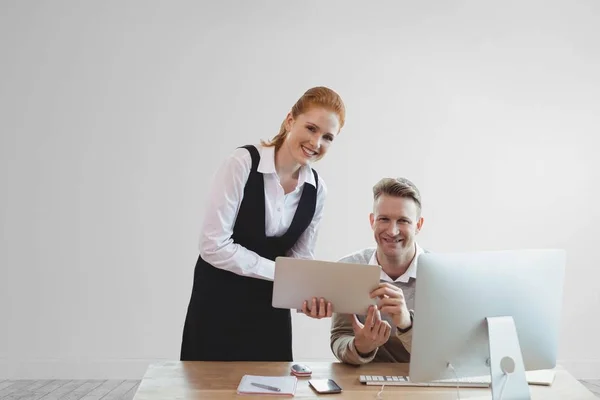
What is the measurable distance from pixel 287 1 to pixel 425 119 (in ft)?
3.94

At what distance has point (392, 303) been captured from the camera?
1.75m

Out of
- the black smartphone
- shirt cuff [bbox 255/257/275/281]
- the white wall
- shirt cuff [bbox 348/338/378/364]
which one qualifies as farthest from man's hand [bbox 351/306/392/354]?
the white wall

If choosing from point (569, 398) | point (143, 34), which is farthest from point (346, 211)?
point (569, 398)

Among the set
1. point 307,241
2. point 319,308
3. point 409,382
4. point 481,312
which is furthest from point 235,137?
point 481,312

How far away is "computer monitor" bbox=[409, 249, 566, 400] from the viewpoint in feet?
4.74

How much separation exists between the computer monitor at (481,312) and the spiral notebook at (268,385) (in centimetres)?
34

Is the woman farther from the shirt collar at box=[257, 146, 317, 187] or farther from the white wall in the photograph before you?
the white wall

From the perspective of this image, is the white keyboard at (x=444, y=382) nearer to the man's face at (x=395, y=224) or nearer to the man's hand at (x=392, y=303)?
the man's hand at (x=392, y=303)

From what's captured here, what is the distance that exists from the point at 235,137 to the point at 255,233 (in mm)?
1971

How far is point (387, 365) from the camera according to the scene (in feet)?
6.32

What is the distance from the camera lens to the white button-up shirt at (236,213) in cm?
216


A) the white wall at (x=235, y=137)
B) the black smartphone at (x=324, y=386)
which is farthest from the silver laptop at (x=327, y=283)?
the white wall at (x=235, y=137)

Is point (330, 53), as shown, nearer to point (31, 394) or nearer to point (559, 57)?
point (559, 57)

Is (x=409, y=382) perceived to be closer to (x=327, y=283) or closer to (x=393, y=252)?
(x=327, y=283)
